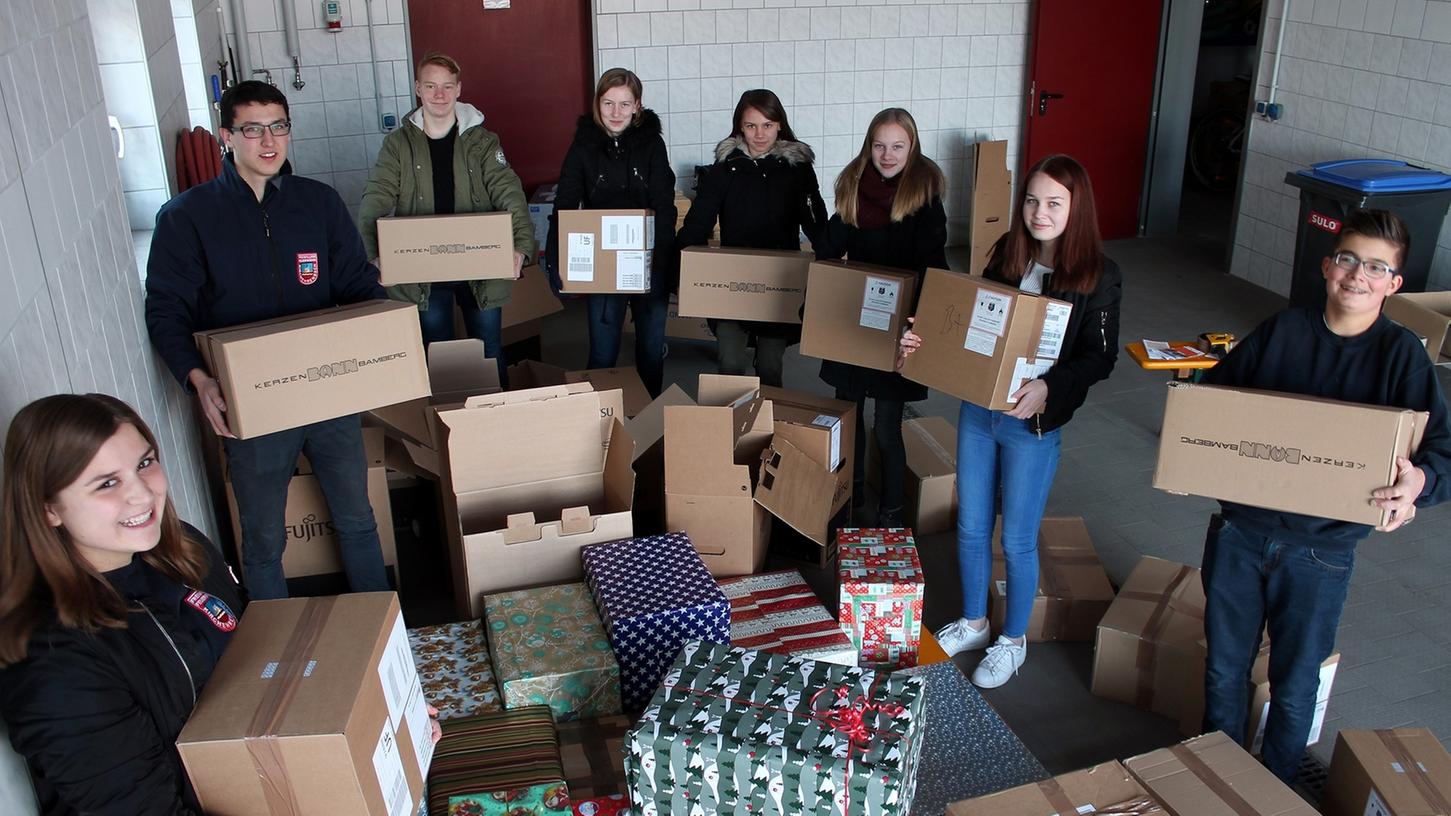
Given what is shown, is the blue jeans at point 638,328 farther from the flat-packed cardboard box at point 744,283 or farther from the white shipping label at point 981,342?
the white shipping label at point 981,342

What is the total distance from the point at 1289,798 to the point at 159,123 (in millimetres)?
3502

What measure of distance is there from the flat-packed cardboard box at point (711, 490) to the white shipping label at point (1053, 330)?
860mm

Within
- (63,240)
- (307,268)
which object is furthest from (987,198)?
(63,240)

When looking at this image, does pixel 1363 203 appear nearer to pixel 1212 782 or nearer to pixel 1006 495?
pixel 1006 495

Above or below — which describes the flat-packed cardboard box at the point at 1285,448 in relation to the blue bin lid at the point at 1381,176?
below

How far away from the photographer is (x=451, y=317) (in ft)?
13.3

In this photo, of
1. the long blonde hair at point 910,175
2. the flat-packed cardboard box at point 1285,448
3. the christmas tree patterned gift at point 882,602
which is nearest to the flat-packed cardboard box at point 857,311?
the long blonde hair at point 910,175

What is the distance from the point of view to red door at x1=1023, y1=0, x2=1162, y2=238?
6.78m

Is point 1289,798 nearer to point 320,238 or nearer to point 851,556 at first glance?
point 851,556

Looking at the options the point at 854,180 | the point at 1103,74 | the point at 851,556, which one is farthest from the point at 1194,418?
the point at 1103,74

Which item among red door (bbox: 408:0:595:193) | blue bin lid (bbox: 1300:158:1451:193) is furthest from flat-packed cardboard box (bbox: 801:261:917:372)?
blue bin lid (bbox: 1300:158:1451:193)

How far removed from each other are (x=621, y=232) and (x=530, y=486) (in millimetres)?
1216

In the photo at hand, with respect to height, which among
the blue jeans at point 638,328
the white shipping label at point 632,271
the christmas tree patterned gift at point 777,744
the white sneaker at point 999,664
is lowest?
the white sneaker at point 999,664

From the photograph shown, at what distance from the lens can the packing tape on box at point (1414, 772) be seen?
224 cm
